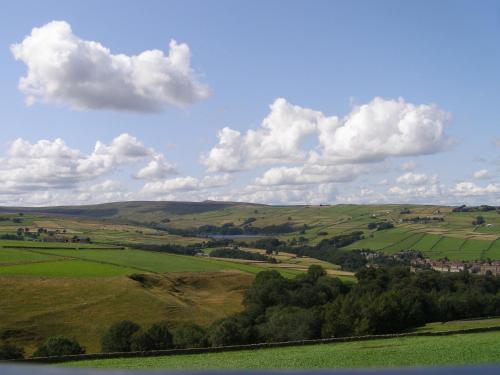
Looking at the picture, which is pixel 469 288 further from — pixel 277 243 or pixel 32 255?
pixel 277 243

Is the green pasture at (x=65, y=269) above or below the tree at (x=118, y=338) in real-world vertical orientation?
above

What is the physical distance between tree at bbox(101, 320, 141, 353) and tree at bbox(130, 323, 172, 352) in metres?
0.95

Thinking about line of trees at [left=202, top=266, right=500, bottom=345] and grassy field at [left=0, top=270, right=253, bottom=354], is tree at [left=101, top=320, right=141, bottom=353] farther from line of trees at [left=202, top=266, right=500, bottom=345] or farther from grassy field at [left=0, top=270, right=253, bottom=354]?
line of trees at [left=202, top=266, right=500, bottom=345]

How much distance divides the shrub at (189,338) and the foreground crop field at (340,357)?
20.9m

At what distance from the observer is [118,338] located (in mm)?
50750

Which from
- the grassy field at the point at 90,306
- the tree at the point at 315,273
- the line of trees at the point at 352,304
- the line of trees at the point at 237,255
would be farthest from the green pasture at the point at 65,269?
the line of trees at the point at 237,255

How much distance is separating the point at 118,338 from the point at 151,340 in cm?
376

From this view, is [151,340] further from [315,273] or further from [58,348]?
[315,273]

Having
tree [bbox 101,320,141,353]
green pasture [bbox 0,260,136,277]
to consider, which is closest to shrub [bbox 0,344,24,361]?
tree [bbox 101,320,141,353]

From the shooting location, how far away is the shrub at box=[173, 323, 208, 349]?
49.2 meters

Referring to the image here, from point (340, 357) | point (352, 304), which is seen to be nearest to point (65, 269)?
point (352, 304)

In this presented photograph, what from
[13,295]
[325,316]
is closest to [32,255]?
[13,295]

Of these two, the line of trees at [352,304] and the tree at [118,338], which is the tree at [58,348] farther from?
the line of trees at [352,304]

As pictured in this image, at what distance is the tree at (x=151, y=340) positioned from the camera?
Answer: 49.0 metres
